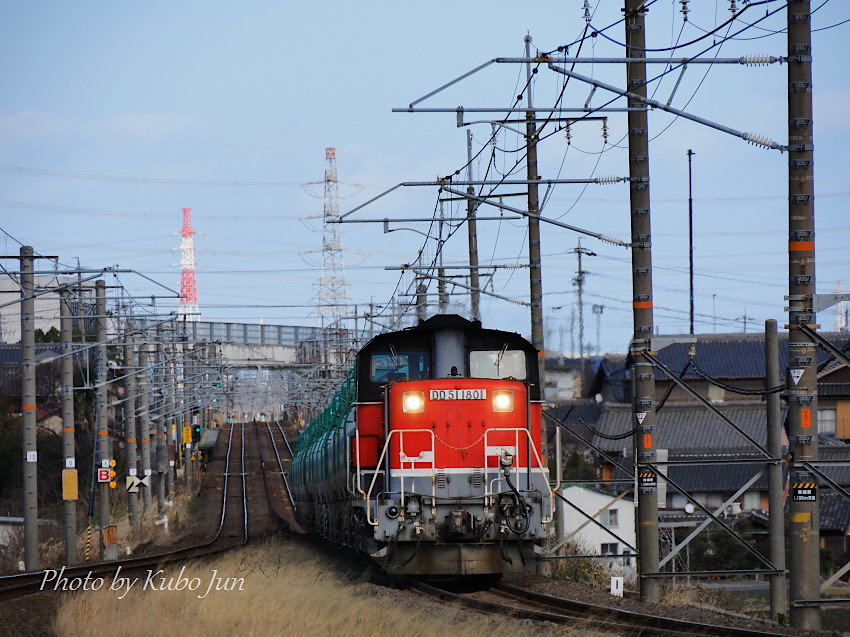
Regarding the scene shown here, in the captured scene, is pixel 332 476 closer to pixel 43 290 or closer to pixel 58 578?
pixel 58 578

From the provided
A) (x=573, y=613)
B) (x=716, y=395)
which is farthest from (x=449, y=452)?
(x=716, y=395)

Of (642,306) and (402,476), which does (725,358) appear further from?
(402,476)

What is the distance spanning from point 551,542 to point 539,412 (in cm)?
851

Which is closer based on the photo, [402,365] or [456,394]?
[456,394]

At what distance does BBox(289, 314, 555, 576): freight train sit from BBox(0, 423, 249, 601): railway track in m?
5.41

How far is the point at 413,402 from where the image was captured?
14867 mm

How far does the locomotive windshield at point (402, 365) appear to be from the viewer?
50.2 feet

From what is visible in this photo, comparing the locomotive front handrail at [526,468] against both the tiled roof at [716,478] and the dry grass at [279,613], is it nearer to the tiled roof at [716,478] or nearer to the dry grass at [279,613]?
the dry grass at [279,613]

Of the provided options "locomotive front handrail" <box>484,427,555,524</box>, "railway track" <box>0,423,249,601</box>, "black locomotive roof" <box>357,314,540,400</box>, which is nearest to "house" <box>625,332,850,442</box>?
"railway track" <box>0,423,249,601</box>

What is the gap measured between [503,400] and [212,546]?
20295mm

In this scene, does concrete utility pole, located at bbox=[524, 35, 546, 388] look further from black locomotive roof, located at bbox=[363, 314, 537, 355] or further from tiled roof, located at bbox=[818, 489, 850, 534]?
tiled roof, located at bbox=[818, 489, 850, 534]

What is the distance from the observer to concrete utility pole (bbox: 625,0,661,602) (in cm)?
1580

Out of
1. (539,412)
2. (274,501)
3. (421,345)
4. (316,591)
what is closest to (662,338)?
(539,412)

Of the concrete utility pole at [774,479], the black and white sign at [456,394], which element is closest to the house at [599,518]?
the concrete utility pole at [774,479]
